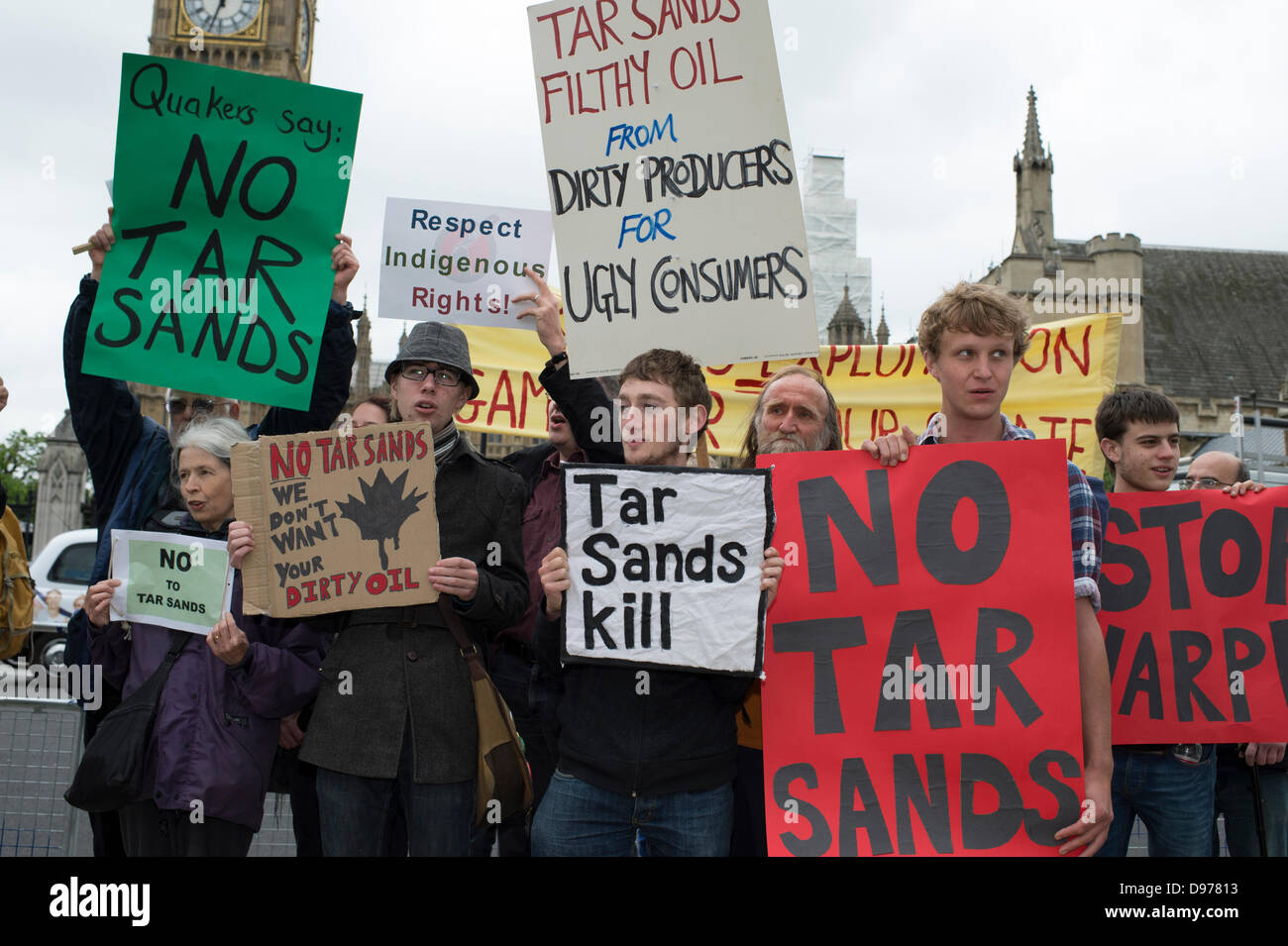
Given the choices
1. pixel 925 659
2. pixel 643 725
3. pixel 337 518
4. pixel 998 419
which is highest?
pixel 998 419

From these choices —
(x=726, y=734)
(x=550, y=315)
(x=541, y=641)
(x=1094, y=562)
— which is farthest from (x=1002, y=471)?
(x=550, y=315)

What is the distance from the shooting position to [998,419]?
3.67 m

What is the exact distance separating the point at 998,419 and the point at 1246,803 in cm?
198

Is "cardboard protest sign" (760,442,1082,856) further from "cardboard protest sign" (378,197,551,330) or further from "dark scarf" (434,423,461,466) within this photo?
"cardboard protest sign" (378,197,551,330)

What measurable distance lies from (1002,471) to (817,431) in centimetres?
68

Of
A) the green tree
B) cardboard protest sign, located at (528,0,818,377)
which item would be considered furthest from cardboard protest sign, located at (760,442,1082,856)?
the green tree

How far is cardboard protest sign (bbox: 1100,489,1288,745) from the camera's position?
4070 millimetres

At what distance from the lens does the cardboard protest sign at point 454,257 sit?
6.46 m

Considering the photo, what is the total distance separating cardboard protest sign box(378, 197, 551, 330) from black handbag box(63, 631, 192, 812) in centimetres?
314

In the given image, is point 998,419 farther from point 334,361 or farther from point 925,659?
point 334,361

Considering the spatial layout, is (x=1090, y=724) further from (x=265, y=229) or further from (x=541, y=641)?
(x=265, y=229)

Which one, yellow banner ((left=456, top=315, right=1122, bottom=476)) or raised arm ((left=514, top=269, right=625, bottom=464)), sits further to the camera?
yellow banner ((left=456, top=315, right=1122, bottom=476))

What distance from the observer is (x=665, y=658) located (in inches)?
129

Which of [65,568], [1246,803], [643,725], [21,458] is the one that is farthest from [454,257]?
[21,458]
